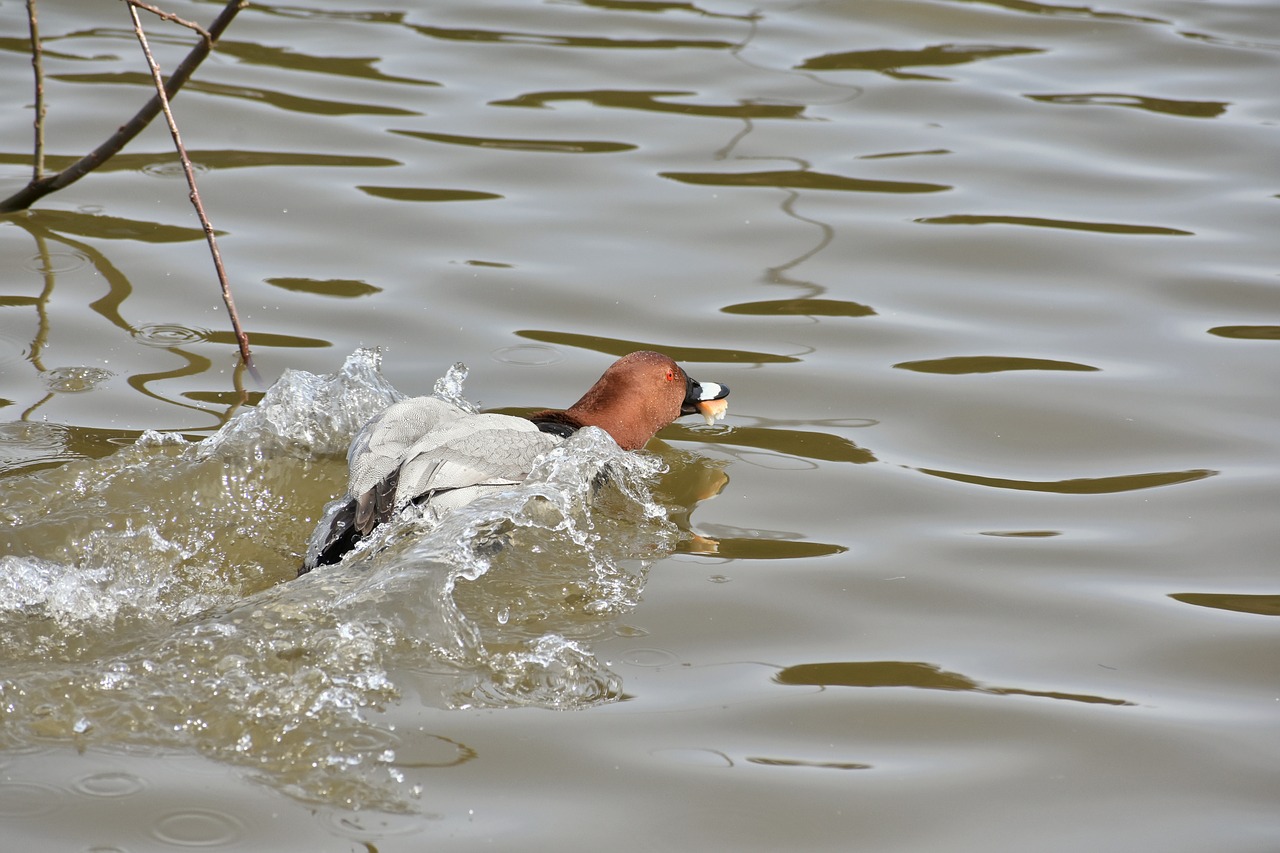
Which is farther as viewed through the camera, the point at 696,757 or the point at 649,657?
the point at 649,657

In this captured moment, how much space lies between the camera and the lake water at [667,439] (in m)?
3.29

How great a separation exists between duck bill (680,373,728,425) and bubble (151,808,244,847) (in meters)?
2.64

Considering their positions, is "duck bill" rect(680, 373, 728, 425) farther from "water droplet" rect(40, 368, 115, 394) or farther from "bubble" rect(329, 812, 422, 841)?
"bubble" rect(329, 812, 422, 841)

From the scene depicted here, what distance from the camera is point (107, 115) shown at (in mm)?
8102

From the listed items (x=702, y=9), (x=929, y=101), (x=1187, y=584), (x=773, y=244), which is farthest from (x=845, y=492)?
(x=702, y=9)

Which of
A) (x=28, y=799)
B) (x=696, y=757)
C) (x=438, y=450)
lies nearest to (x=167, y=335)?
(x=438, y=450)

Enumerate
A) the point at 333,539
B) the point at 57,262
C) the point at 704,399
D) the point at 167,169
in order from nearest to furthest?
the point at 333,539 < the point at 704,399 < the point at 57,262 < the point at 167,169

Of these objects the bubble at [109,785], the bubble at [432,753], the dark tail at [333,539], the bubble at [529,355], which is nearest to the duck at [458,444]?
the dark tail at [333,539]

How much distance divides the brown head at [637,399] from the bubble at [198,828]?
2270 millimetres

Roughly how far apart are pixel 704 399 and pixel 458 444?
1195 millimetres

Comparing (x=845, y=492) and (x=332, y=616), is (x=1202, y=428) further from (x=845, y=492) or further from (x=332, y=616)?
(x=332, y=616)

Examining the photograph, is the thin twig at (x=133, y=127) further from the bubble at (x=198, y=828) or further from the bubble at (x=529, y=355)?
the bubble at (x=198, y=828)

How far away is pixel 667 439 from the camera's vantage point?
18.0ft

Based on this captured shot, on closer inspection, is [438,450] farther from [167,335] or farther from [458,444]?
[167,335]
